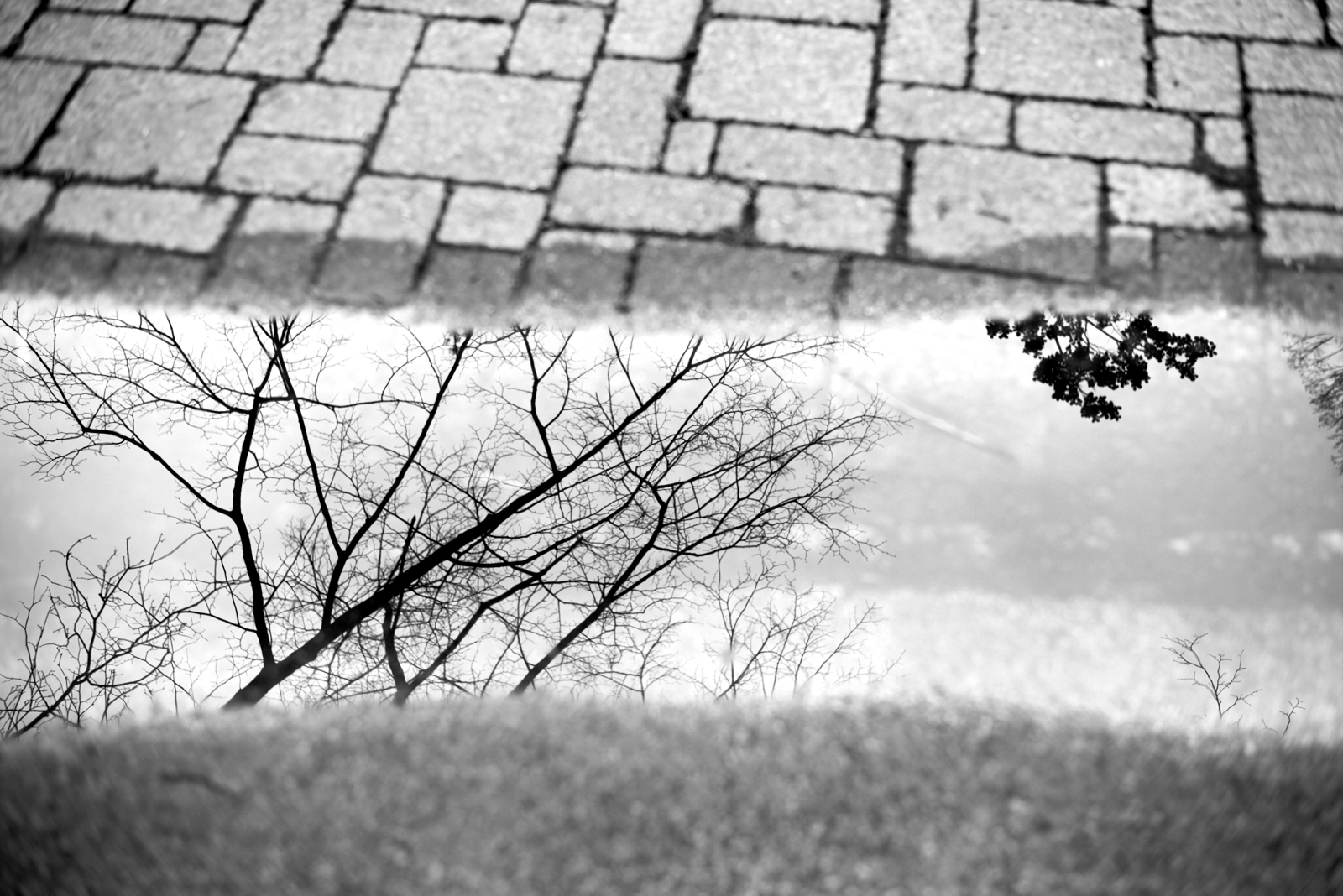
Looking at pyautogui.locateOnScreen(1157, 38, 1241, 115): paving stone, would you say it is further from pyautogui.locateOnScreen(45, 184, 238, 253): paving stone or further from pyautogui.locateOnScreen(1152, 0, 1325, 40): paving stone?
pyautogui.locateOnScreen(45, 184, 238, 253): paving stone

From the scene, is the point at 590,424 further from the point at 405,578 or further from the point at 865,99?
the point at 865,99

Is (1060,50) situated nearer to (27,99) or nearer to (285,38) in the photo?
(285,38)

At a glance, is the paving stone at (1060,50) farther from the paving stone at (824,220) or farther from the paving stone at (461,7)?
the paving stone at (461,7)

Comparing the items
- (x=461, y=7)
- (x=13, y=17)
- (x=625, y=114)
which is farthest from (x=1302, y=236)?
(x=13, y=17)

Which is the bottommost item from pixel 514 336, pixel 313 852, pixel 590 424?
pixel 313 852

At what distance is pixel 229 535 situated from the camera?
2729mm

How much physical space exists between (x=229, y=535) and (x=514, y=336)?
2.93 feet

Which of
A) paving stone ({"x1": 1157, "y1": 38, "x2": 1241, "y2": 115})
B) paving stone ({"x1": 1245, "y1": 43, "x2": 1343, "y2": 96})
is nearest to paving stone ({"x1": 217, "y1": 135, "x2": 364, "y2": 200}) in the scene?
paving stone ({"x1": 1157, "y1": 38, "x2": 1241, "y2": 115})

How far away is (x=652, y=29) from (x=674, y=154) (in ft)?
1.96

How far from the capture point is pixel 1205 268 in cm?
296

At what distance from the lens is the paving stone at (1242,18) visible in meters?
3.49

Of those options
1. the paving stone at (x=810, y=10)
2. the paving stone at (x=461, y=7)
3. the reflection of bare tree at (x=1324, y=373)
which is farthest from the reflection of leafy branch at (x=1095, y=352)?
the paving stone at (x=461, y=7)

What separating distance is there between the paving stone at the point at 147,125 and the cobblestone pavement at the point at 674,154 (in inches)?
0.4

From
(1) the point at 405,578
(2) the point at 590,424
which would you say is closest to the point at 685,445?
(2) the point at 590,424
